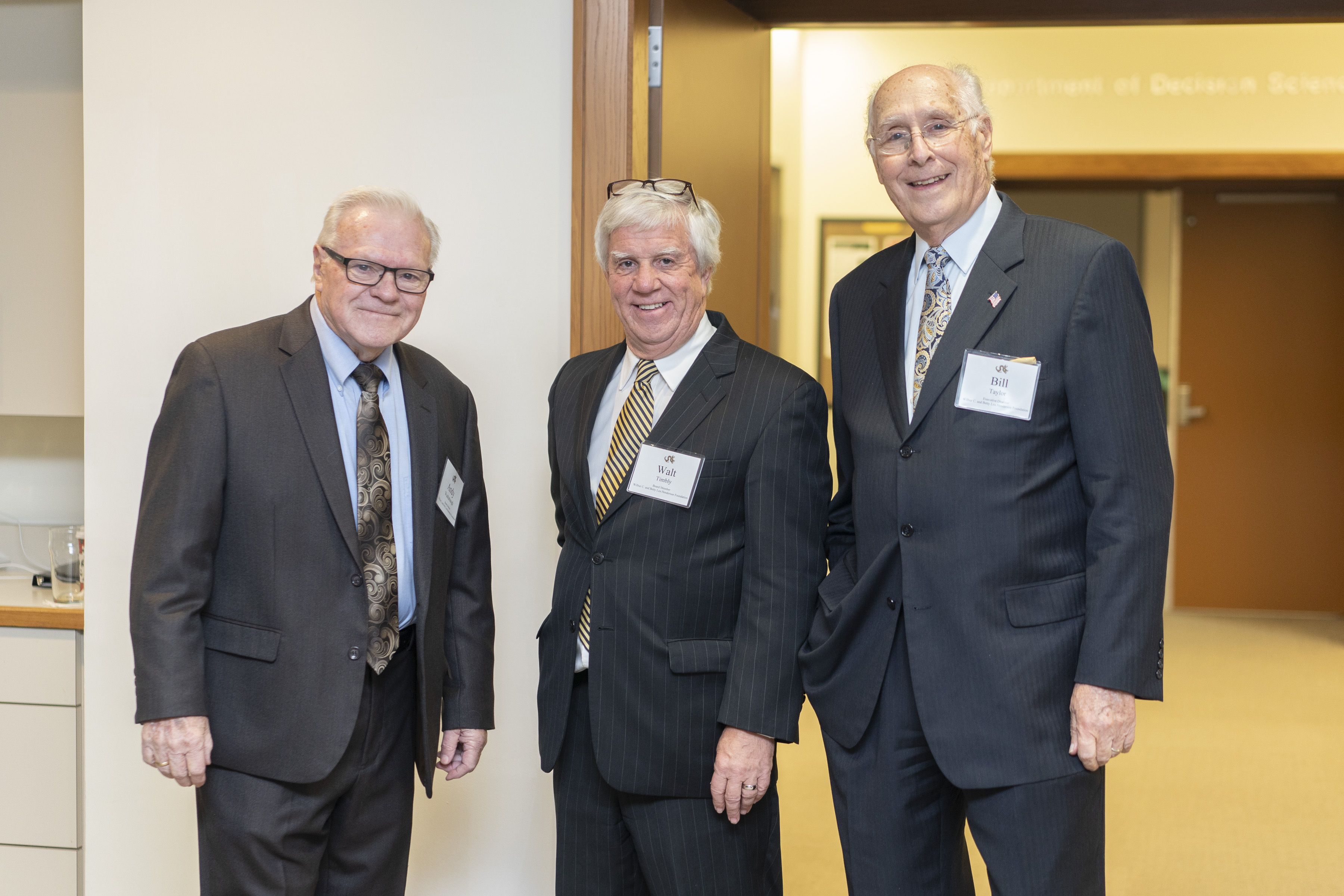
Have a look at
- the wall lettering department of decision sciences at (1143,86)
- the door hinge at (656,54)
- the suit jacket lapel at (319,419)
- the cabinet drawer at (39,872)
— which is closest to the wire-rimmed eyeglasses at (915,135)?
the door hinge at (656,54)

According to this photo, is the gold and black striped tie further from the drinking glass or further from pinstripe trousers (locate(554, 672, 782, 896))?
the drinking glass

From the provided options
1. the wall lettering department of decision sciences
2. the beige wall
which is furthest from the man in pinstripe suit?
the wall lettering department of decision sciences

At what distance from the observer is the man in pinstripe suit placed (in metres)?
1.81

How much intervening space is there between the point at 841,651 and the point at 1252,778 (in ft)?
10.9

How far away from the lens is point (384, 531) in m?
1.91

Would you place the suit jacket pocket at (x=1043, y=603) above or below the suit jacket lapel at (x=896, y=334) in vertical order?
below

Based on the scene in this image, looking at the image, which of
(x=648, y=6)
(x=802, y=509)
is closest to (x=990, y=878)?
(x=802, y=509)

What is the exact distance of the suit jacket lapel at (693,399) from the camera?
6.07 ft

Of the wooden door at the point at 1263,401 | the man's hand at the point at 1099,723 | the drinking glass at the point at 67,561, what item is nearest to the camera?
the man's hand at the point at 1099,723

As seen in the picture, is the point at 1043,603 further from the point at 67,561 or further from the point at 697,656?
the point at 67,561

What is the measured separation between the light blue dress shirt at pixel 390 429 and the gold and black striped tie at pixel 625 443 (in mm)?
327

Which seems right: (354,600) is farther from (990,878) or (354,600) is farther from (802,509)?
(990,878)

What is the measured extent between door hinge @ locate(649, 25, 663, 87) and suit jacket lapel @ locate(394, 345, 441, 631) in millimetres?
972

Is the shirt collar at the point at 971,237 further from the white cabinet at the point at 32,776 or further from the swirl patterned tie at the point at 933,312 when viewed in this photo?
the white cabinet at the point at 32,776
